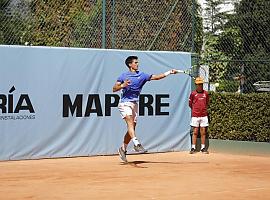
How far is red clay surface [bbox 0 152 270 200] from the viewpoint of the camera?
34.4ft

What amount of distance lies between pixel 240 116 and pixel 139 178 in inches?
234

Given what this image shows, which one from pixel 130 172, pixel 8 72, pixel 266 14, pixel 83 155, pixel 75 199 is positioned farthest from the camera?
pixel 266 14

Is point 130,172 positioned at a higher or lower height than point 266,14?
lower

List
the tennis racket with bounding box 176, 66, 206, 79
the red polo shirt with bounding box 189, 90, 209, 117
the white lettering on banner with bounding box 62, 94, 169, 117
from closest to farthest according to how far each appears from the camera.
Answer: the white lettering on banner with bounding box 62, 94, 169, 117 → the red polo shirt with bounding box 189, 90, 209, 117 → the tennis racket with bounding box 176, 66, 206, 79

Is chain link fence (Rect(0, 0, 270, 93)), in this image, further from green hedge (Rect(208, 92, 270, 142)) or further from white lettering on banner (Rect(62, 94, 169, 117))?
white lettering on banner (Rect(62, 94, 169, 117))

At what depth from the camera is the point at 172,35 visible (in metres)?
18.6

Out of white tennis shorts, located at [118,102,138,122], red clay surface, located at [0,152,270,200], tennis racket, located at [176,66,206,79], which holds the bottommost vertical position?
red clay surface, located at [0,152,270,200]

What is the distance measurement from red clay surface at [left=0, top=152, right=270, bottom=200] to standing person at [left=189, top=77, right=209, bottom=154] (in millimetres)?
1008

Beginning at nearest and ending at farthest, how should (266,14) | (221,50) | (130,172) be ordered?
(130,172)
(221,50)
(266,14)

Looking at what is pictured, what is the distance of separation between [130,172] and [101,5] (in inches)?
209

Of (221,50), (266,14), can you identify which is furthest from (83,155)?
(266,14)

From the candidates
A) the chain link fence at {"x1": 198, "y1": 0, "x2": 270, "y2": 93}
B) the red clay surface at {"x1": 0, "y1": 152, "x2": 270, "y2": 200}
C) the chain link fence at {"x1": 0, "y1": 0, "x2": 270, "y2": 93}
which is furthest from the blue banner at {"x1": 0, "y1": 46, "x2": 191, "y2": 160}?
the chain link fence at {"x1": 198, "y1": 0, "x2": 270, "y2": 93}

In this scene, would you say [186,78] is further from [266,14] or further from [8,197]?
[266,14]

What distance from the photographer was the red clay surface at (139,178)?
10.5 meters
